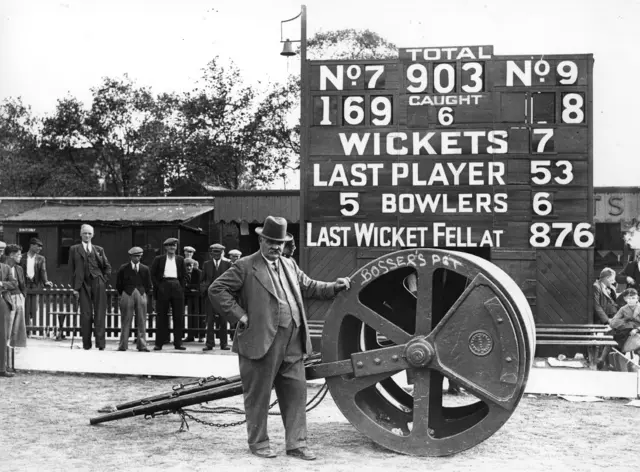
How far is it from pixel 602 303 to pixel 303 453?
25.9 feet

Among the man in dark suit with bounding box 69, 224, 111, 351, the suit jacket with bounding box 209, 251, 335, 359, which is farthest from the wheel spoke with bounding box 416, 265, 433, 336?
the man in dark suit with bounding box 69, 224, 111, 351

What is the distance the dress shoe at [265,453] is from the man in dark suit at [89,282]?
22.3 feet

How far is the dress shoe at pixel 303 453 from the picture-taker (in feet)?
21.1

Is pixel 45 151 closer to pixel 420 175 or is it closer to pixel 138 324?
pixel 138 324

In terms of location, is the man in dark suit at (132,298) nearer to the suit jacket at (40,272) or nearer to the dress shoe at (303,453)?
the suit jacket at (40,272)

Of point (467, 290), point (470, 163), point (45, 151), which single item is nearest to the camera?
point (467, 290)

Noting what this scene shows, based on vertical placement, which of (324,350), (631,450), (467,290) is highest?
(467,290)

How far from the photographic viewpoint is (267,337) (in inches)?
256

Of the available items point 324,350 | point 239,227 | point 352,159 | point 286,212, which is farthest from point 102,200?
point 324,350

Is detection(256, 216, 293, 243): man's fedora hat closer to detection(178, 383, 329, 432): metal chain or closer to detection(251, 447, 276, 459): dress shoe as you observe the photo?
detection(178, 383, 329, 432): metal chain

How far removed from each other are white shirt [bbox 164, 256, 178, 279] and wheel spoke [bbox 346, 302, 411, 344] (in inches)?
297

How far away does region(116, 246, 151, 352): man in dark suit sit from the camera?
1338 cm

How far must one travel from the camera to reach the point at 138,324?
13461 mm

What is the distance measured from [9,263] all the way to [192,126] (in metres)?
26.6
